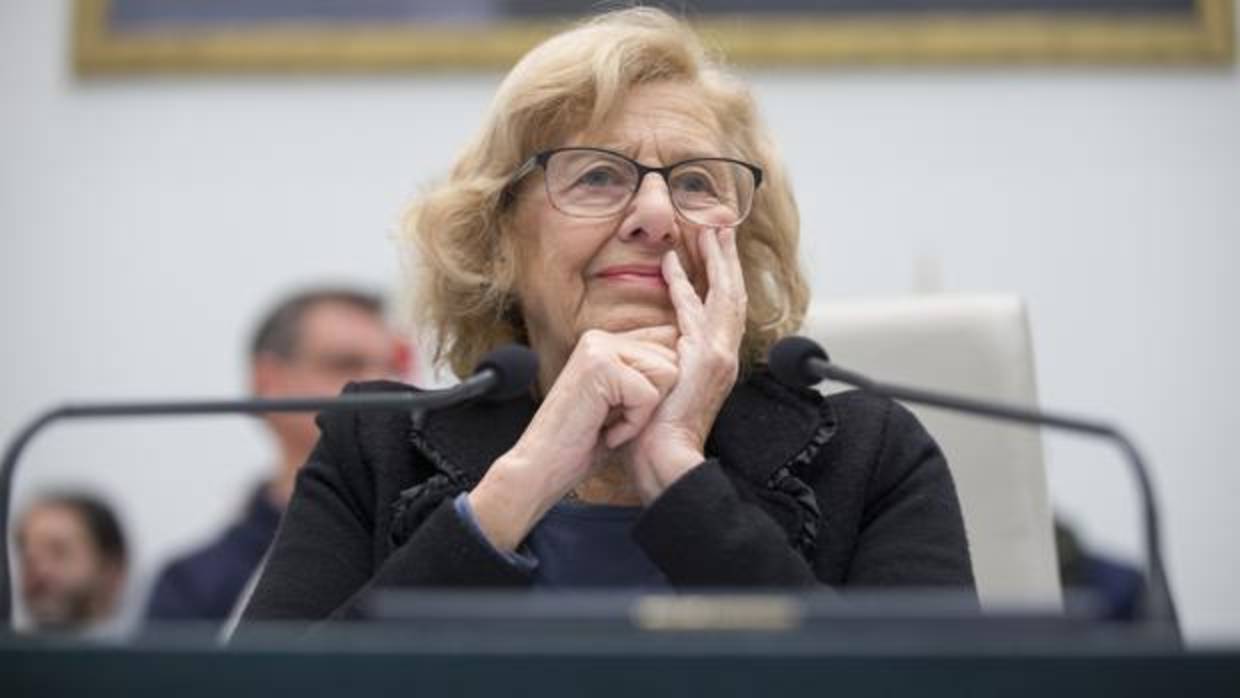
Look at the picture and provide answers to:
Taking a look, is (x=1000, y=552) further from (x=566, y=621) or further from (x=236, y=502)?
(x=236, y=502)

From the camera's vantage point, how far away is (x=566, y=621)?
920 mm

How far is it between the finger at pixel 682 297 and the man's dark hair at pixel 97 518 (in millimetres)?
2057

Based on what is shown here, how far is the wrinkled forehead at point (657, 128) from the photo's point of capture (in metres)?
1.87

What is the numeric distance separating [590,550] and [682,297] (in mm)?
282

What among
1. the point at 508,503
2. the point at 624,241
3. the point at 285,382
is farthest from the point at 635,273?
the point at 285,382

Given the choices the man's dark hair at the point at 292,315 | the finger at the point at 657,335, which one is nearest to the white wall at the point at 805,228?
the man's dark hair at the point at 292,315

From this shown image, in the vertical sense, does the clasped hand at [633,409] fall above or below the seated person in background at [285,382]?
above

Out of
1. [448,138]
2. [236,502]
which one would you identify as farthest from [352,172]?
[236,502]

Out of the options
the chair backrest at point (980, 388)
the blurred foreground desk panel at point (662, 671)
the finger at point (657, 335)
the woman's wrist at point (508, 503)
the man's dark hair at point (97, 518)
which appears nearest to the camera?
the blurred foreground desk panel at point (662, 671)

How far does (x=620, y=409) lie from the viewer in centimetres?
173

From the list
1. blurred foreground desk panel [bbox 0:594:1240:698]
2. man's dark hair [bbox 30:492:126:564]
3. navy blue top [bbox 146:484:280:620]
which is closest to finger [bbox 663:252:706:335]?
blurred foreground desk panel [bbox 0:594:1240:698]

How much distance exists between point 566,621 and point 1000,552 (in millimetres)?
1103

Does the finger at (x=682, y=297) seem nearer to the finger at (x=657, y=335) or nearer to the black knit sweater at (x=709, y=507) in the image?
the finger at (x=657, y=335)

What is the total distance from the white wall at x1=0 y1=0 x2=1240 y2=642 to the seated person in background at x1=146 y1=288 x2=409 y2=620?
11.1 inches
